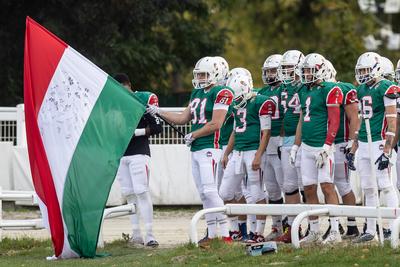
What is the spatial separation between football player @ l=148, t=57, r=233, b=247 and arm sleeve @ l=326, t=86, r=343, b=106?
4.00 feet

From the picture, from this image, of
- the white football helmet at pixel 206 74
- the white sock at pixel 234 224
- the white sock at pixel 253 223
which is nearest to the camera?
the white football helmet at pixel 206 74

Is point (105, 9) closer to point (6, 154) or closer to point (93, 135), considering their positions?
point (6, 154)

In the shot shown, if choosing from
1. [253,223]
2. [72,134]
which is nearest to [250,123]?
[253,223]

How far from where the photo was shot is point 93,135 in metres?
16.5

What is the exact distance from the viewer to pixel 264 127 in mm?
17469

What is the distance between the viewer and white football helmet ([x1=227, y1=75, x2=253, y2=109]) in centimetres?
1769

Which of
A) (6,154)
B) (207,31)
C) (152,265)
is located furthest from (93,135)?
(207,31)

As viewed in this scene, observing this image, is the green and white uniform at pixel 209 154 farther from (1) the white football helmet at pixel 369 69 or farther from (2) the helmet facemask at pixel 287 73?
(1) the white football helmet at pixel 369 69

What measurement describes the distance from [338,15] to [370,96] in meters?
25.1

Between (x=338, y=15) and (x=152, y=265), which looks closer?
(x=152, y=265)

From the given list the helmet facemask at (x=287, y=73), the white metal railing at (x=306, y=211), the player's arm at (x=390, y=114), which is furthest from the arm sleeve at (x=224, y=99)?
the player's arm at (x=390, y=114)

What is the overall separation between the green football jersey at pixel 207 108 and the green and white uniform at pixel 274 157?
0.82 meters

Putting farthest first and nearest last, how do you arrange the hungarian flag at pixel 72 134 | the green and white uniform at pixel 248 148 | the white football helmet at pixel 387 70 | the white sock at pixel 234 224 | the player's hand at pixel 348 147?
the white sock at pixel 234 224, the green and white uniform at pixel 248 148, the white football helmet at pixel 387 70, the player's hand at pixel 348 147, the hungarian flag at pixel 72 134

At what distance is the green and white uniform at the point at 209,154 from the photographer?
56.3 feet
